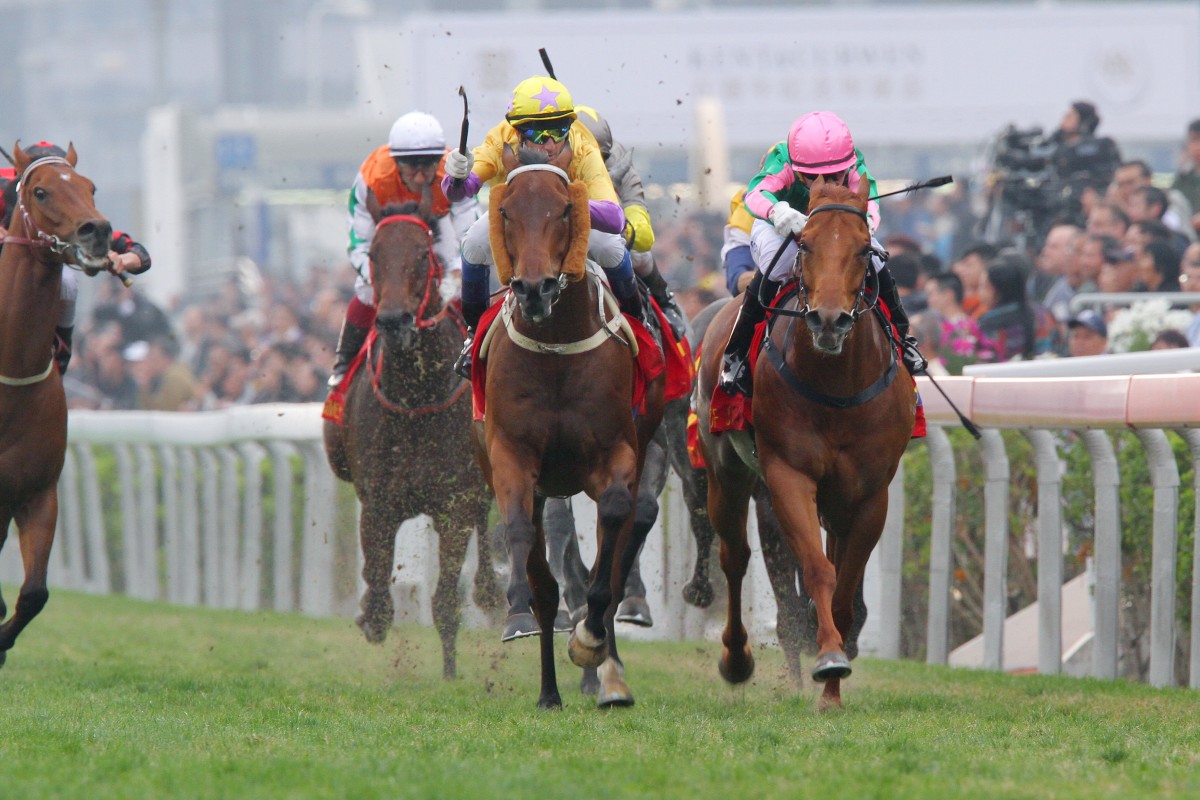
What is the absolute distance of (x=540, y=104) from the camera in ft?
22.5

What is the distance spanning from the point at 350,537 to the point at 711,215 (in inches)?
263

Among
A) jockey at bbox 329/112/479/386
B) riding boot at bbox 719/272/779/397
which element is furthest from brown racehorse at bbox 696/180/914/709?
jockey at bbox 329/112/479/386

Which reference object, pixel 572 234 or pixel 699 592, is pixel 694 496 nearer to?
pixel 699 592

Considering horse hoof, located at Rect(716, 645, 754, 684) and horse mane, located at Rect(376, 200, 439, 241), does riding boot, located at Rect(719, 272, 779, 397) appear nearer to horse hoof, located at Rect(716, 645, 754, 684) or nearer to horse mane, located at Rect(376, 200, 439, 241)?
horse hoof, located at Rect(716, 645, 754, 684)

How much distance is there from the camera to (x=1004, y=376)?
28.5 ft

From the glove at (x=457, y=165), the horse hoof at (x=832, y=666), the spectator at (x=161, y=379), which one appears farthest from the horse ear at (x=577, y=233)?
the spectator at (x=161, y=379)

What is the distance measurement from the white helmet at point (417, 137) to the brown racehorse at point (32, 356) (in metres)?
1.55

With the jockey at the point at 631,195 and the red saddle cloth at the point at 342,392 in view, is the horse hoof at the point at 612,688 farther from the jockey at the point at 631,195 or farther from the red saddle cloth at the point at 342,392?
the red saddle cloth at the point at 342,392

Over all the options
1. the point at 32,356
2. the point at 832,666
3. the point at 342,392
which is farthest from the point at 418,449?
the point at 832,666

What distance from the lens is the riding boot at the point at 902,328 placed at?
6.96 metres

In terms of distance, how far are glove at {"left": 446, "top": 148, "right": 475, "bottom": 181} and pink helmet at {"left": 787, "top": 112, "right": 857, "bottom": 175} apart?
1.17 m

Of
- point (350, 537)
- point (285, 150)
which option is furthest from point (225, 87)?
point (350, 537)

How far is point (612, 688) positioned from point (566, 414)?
38.7 inches

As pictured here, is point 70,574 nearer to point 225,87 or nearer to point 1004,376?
point 1004,376
